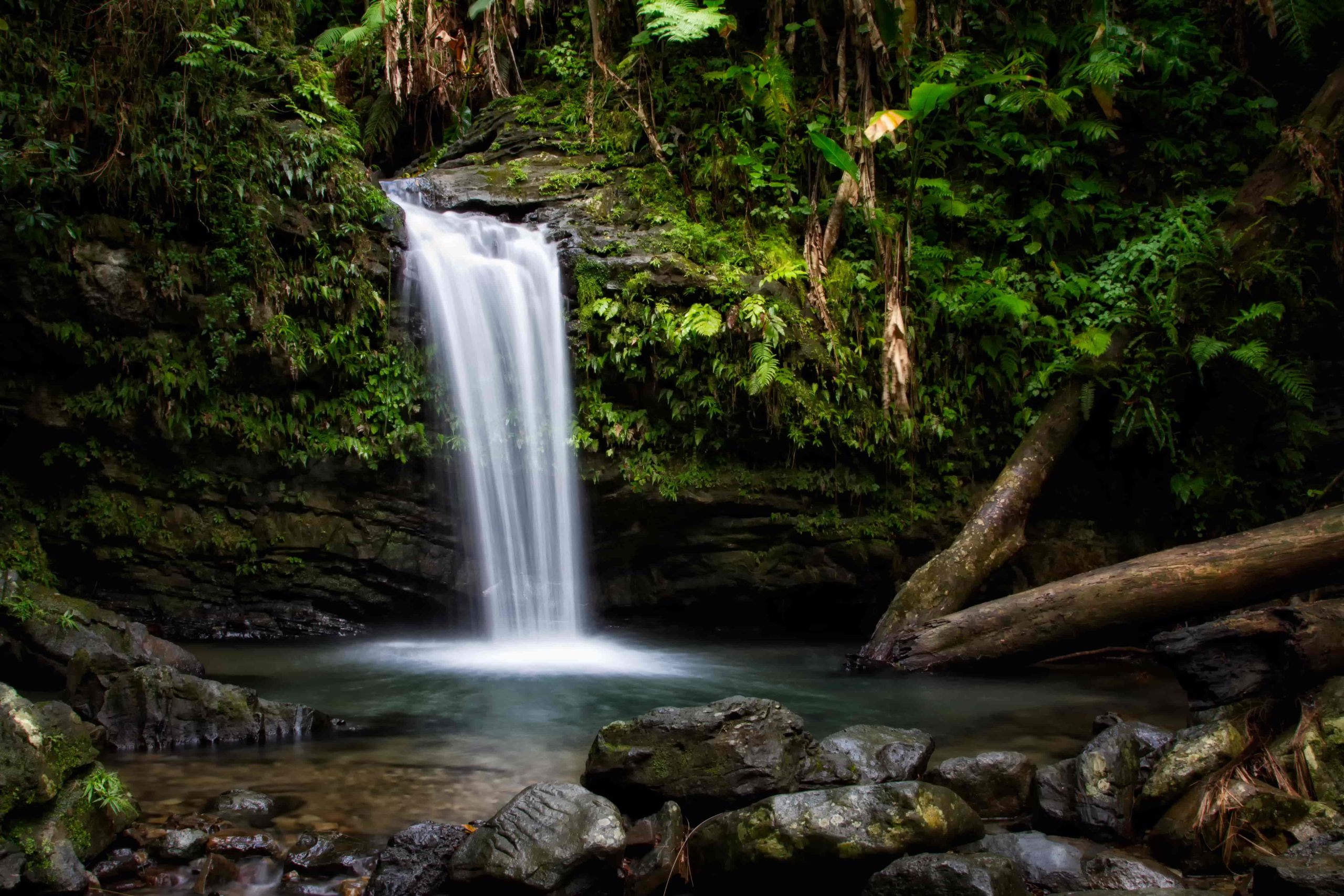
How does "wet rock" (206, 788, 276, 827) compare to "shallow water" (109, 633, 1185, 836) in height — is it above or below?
above

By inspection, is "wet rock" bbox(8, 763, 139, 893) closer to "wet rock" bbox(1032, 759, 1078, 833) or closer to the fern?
"wet rock" bbox(1032, 759, 1078, 833)

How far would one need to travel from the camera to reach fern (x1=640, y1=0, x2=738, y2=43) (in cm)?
911

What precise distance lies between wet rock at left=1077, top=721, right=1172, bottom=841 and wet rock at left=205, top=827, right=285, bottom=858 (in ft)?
10.7

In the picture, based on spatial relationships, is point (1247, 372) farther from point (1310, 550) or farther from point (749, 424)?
point (749, 424)

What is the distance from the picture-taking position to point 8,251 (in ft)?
22.2

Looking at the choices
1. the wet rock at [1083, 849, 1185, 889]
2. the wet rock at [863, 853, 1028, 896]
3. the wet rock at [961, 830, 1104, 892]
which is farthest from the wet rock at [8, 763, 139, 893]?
the wet rock at [1083, 849, 1185, 889]

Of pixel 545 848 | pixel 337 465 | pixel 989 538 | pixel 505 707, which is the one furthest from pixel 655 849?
pixel 337 465

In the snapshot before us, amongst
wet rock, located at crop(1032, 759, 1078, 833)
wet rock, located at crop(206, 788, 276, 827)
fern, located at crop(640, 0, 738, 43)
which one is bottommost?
wet rock, located at crop(1032, 759, 1078, 833)

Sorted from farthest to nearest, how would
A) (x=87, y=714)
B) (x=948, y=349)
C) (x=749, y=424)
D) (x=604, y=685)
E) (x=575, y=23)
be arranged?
(x=575, y=23), (x=948, y=349), (x=749, y=424), (x=604, y=685), (x=87, y=714)

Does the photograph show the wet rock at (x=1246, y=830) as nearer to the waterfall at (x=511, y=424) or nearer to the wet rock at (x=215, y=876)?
the wet rock at (x=215, y=876)

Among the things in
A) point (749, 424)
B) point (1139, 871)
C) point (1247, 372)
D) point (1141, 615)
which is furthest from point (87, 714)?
point (1247, 372)

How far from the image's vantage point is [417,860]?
10.6ft

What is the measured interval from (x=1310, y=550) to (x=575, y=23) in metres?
10.0

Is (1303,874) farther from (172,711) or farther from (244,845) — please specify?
(172,711)
